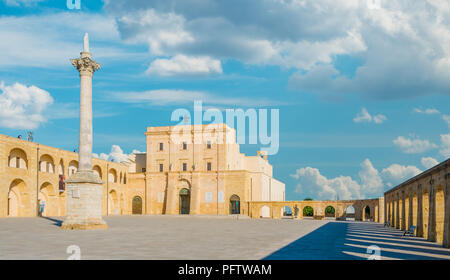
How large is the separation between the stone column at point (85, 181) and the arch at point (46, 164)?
23.8m

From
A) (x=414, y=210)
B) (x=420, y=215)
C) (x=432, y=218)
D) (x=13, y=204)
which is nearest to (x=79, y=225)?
(x=432, y=218)

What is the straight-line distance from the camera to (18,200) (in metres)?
43.9

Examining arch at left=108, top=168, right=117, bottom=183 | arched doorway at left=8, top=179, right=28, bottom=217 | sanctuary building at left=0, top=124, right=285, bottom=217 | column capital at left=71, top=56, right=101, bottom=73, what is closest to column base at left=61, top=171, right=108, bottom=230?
column capital at left=71, top=56, right=101, bottom=73

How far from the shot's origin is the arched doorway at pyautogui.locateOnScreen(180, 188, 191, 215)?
63.3 m

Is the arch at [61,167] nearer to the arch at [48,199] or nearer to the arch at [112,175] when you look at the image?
the arch at [48,199]

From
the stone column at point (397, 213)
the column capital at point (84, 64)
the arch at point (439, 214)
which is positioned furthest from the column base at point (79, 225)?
the stone column at point (397, 213)

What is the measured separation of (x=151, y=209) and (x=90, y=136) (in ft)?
128

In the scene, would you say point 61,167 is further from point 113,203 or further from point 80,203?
point 80,203

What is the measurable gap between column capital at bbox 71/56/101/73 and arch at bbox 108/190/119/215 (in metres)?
36.9

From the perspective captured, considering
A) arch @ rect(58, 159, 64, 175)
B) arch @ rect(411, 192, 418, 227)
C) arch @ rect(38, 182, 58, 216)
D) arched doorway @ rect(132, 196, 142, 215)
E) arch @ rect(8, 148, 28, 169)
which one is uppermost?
arch @ rect(8, 148, 28, 169)

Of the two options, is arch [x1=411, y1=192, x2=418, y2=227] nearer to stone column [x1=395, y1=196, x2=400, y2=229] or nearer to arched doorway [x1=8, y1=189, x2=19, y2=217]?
stone column [x1=395, y1=196, x2=400, y2=229]
